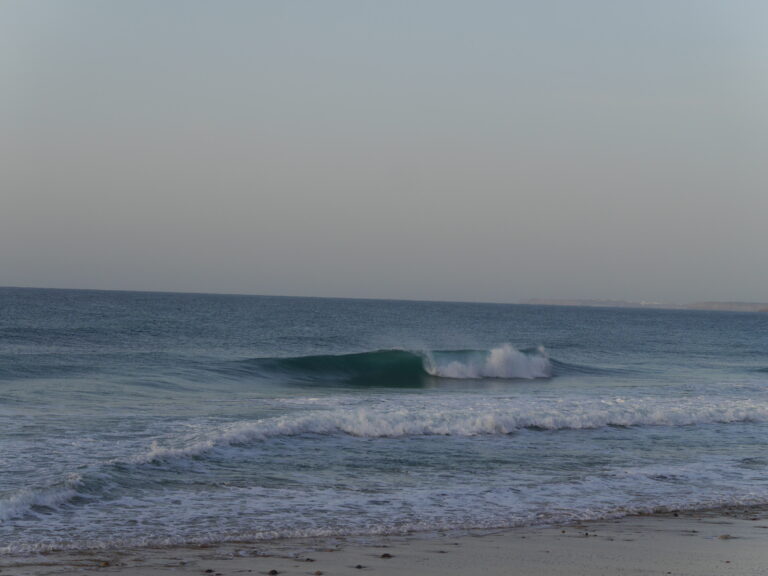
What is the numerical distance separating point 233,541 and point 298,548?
69cm

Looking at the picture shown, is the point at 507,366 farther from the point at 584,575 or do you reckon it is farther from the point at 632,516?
the point at 584,575

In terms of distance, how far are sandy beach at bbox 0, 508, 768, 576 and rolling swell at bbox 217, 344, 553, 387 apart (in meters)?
19.9

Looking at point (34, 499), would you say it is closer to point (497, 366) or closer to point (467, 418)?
point (467, 418)

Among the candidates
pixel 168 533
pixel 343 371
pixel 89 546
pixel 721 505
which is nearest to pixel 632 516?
pixel 721 505

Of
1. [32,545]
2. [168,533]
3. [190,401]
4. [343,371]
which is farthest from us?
[343,371]

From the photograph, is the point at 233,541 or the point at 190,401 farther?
the point at 190,401

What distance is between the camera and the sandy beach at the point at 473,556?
692 cm

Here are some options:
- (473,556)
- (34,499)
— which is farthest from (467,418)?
(34,499)

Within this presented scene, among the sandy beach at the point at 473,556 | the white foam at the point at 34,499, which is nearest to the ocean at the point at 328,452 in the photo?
the white foam at the point at 34,499

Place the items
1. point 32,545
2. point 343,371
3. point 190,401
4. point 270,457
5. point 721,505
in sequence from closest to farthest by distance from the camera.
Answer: point 32,545 < point 721,505 < point 270,457 < point 190,401 < point 343,371

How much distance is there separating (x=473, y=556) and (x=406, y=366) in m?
25.6

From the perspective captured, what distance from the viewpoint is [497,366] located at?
3256 centimetres

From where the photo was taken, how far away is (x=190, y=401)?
730 inches

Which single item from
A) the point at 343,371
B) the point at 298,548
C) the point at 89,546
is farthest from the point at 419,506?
the point at 343,371
